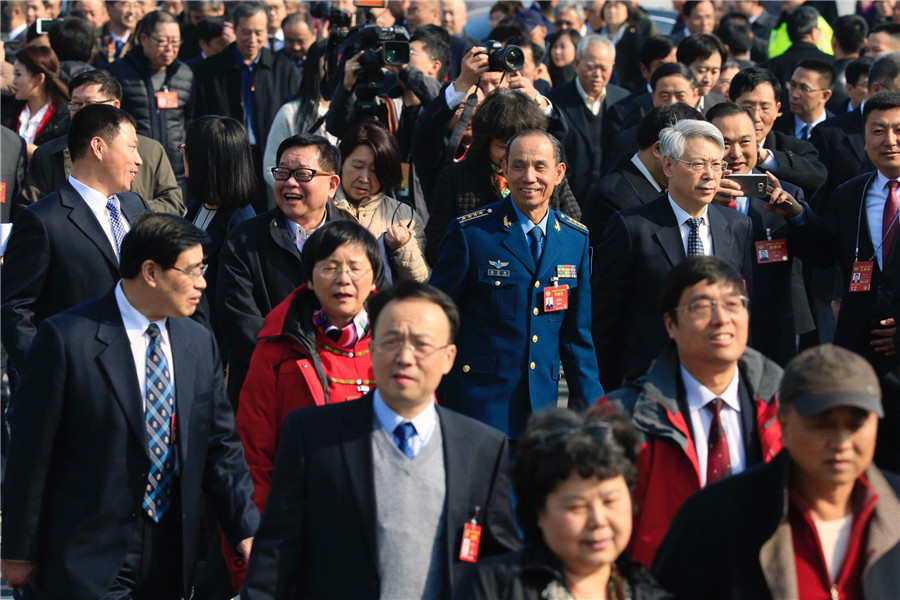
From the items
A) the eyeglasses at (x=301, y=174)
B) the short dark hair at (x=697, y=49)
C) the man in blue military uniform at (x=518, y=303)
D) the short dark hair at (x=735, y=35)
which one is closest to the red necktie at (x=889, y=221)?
the man in blue military uniform at (x=518, y=303)

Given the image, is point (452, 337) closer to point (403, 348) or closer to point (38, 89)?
point (403, 348)

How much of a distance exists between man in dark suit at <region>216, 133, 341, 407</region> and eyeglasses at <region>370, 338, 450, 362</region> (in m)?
2.02

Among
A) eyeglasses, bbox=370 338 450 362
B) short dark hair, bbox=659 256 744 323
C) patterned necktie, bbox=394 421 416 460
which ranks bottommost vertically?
patterned necktie, bbox=394 421 416 460

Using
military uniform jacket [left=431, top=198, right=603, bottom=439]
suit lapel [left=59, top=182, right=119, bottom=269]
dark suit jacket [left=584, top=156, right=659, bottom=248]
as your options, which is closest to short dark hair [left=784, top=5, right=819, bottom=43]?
dark suit jacket [left=584, top=156, right=659, bottom=248]

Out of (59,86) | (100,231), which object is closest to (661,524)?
(100,231)

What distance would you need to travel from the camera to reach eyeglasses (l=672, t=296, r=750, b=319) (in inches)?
158

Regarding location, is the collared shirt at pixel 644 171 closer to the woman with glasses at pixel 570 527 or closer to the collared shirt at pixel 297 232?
the collared shirt at pixel 297 232

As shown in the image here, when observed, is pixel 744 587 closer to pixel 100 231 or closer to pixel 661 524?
pixel 661 524

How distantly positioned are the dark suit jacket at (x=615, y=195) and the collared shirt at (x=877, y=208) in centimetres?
108

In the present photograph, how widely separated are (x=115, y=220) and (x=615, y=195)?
2432mm

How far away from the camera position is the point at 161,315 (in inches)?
182

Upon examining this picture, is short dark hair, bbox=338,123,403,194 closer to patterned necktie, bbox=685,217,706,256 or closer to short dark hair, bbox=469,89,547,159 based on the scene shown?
short dark hair, bbox=469,89,547,159

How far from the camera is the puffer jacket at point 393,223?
6.17 meters

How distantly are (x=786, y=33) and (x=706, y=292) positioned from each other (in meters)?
9.75
